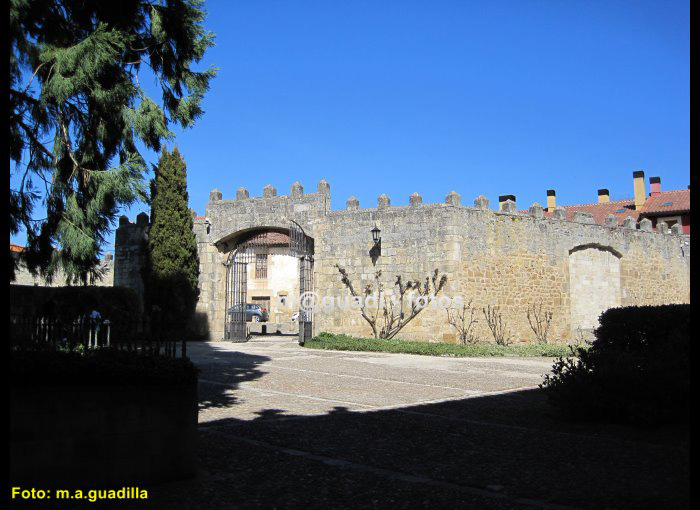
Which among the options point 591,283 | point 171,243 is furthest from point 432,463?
point 591,283

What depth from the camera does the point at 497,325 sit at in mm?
19219

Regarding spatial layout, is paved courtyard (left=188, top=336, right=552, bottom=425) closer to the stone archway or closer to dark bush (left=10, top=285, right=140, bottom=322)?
dark bush (left=10, top=285, right=140, bottom=322)

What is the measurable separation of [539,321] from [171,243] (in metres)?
11.1

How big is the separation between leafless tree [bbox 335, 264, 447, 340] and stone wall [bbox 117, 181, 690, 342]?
20 centimetres

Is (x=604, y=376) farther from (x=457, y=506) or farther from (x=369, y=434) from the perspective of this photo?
(x=457, y=506)

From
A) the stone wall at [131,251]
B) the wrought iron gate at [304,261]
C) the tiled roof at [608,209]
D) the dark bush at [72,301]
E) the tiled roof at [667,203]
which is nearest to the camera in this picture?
the dark bush at [72,301]

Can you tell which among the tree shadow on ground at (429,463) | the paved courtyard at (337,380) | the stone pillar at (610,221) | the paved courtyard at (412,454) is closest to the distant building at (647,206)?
the stone pillar at (610,221)

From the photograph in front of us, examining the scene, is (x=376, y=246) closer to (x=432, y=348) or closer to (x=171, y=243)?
(x=432, y=348)

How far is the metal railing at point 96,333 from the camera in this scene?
206 inches

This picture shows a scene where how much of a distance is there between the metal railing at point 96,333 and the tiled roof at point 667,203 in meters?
33.9

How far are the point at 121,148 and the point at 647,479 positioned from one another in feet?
20.0

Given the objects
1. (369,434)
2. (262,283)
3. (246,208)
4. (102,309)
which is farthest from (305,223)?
(262,283)

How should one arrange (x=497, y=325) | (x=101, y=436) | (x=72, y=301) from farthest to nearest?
1. (x=497, y=325)
2. (x=72, y=301)
3. (x=101, y=436)

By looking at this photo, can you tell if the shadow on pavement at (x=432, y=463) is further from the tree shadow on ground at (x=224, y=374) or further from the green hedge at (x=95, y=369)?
the tree shadow on ground at (x=224, y=374)
